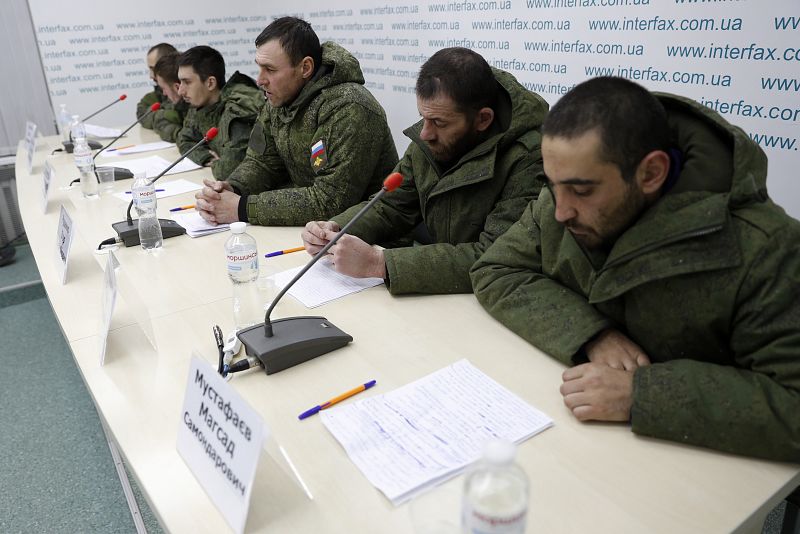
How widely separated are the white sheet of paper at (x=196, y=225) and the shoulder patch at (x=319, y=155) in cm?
37

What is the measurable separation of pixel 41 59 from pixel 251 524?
403 cm

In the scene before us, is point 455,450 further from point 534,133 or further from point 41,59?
point 41,59

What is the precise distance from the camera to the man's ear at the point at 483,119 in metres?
1.52

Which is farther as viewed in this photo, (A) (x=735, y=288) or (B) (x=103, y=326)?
(B) (x=103, y=326)

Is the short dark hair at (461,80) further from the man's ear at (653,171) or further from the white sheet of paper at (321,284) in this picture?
the man's ear at (653,171)

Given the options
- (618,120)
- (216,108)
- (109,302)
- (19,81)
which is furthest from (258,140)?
(19,81)

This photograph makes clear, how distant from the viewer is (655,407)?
2.86 ft

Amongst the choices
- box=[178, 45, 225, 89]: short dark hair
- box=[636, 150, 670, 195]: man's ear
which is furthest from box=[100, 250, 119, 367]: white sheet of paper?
box=[178, 45, 225, 89]: short dark hair

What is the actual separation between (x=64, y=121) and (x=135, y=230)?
7.71 feet

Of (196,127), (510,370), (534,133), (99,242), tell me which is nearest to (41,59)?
(196,127)

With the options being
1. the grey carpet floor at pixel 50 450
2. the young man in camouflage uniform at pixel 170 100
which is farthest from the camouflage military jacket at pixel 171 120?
the grey carpet floor at pixel 50 450

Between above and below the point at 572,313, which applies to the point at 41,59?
above

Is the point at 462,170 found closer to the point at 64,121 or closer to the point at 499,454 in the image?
the point at 499,454

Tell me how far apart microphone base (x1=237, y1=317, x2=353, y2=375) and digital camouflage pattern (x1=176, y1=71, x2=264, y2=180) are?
1.51 meters
